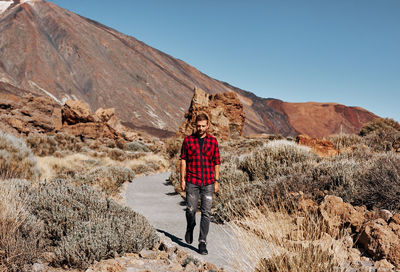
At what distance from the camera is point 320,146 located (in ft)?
37.4

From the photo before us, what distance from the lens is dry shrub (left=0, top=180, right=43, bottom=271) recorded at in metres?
3.07

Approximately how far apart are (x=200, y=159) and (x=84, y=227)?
6.09 ft

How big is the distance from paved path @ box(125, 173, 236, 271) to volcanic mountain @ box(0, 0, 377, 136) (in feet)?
169

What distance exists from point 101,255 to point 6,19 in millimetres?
99578

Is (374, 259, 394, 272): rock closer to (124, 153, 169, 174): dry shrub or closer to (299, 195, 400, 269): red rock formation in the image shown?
(299, 195, 400, 269): red rock formation

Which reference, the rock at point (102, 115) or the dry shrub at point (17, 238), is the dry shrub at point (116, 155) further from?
the dry shrub at point (17, 238)

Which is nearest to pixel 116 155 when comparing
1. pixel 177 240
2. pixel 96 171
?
pixel 96 171

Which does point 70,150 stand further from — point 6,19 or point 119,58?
point 6,19

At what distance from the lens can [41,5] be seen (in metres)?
97.5

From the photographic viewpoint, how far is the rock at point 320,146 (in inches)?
424

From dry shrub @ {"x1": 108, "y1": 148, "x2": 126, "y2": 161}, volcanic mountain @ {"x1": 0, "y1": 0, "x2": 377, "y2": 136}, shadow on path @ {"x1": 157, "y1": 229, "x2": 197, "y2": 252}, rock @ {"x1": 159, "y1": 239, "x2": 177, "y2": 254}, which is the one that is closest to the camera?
rock @ {"x1": 159, "y1": 239, "x2": 177, "y2": 254}

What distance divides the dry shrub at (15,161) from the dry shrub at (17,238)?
17.4 ft

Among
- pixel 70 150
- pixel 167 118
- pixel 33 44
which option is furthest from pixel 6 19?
pixel 70 150

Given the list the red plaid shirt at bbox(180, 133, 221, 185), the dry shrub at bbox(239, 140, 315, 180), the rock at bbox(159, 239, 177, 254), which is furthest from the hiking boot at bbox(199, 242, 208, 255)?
the dry shrub at bbox(239, 140, 315, 180)
